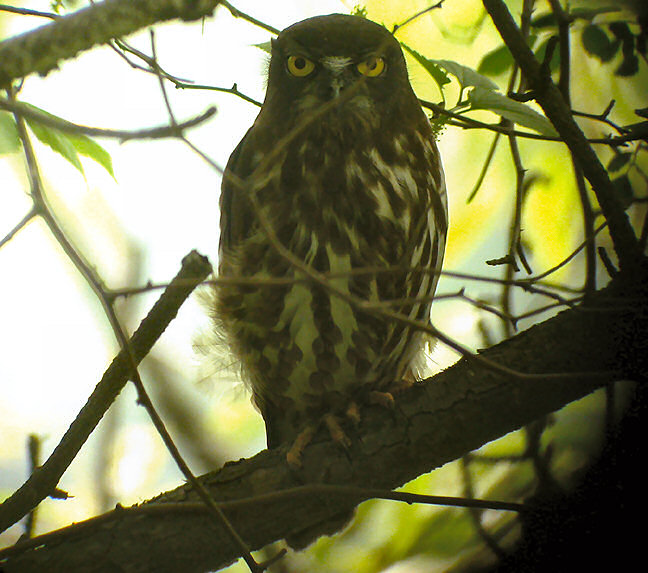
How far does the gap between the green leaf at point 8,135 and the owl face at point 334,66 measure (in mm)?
860

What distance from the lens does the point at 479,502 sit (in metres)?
1.35

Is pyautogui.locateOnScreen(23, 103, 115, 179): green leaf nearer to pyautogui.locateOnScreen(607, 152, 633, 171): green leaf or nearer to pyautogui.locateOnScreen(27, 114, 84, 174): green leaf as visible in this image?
pyautogui.locateOnScreen(27, 114, 84, 174): green leaf

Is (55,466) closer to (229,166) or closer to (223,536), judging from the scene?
(223,536)

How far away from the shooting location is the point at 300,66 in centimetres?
198

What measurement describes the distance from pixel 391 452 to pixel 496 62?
A: 1.01 m

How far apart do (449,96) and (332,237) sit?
2.77ft

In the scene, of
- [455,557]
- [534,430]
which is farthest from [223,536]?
[534,430]

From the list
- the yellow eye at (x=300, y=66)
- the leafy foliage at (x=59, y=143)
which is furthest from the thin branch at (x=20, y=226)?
the yellow eye at (x=300, y=66)

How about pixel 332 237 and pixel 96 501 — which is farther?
pixel 96 501

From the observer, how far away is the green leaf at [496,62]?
1866 millimetres

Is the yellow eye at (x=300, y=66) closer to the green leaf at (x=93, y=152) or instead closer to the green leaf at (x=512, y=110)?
the green leaf at (x=512, y=110)

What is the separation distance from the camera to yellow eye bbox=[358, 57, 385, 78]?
1.93 meters

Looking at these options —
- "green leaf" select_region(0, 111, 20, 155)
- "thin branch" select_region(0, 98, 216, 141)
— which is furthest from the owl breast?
"thin branch" select_region(0, 98, 216, 141)

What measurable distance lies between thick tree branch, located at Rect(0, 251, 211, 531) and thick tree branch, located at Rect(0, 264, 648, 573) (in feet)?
0.27
